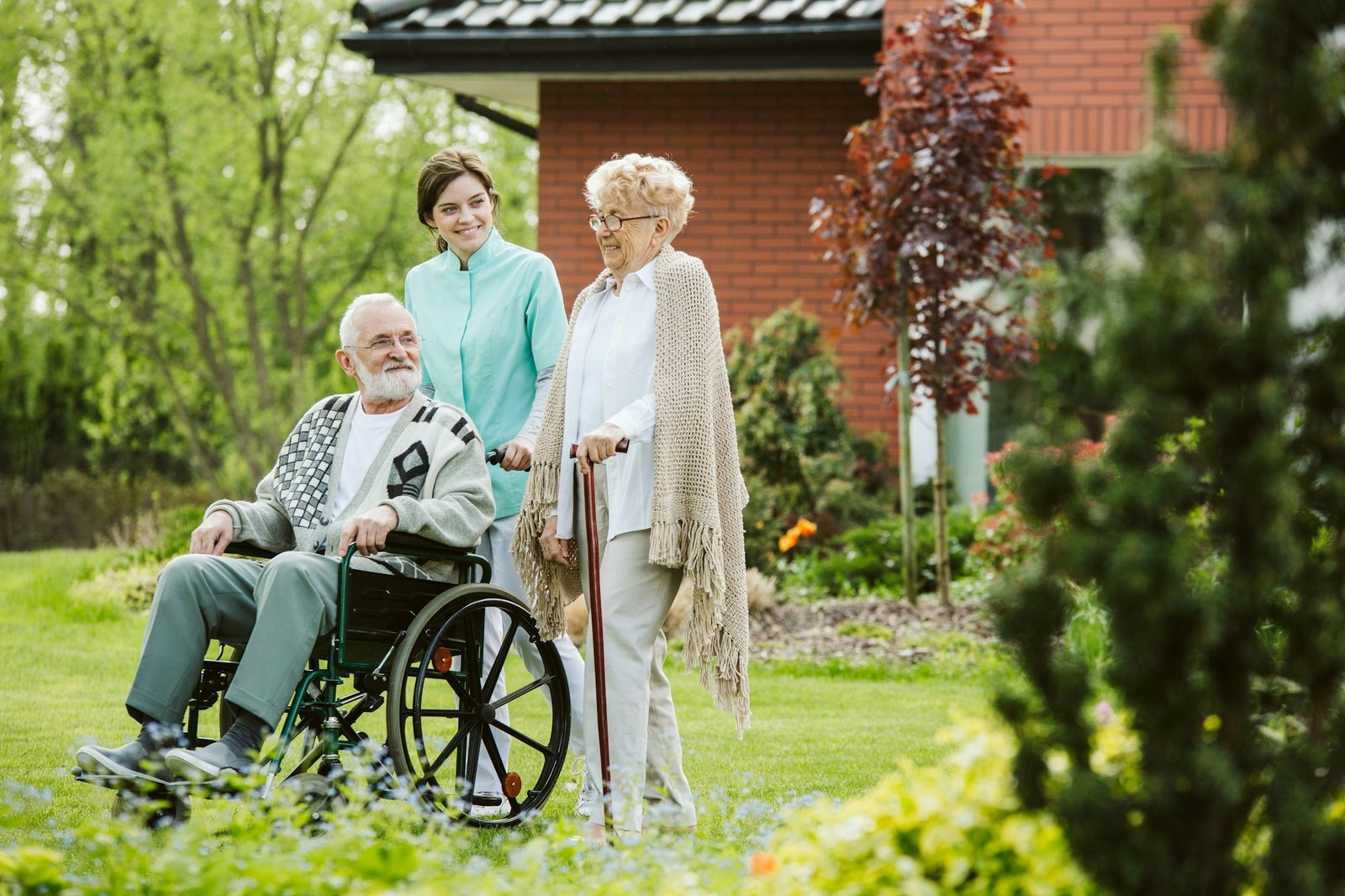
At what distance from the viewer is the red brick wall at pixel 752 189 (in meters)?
8.84

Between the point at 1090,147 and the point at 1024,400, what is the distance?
6.56m

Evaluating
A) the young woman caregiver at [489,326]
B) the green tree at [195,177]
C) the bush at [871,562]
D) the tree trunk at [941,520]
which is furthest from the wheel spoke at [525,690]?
the green tree at [195,177]

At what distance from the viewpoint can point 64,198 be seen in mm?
13633

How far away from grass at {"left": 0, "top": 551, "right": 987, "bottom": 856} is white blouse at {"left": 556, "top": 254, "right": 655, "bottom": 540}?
0.71 meters

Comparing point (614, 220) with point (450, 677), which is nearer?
point (614, 220)

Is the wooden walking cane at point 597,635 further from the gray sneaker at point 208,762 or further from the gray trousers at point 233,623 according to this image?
the gray sneaker at point 208,762

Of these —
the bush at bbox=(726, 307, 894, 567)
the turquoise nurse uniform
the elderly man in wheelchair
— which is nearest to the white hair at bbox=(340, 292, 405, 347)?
the elderly man in wheelchair

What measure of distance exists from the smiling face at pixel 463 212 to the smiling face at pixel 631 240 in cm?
73

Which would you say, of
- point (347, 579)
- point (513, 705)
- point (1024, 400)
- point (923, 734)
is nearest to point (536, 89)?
point (513, 705)

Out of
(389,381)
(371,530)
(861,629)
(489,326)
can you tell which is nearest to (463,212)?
(489,326)

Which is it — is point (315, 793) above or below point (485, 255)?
below

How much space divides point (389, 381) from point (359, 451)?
8.3 inches

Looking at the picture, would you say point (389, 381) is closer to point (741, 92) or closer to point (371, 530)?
point (371, 530)

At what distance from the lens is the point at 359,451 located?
393 centimetres
